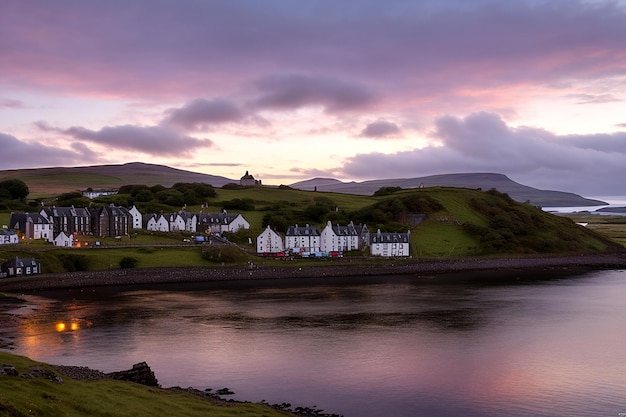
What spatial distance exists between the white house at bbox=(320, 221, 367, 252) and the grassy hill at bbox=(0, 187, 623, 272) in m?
8.85

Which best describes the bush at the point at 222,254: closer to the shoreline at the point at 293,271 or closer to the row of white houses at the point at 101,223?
the shoreline at the point at 293,271

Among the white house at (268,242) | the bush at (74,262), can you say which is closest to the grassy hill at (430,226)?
the white house at (268,242)

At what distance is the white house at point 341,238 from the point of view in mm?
117312

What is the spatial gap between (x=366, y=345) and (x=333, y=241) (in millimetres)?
71563

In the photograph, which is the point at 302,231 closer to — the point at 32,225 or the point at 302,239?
the point at 302,239

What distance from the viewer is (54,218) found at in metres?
108

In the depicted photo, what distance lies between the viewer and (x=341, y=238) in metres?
119

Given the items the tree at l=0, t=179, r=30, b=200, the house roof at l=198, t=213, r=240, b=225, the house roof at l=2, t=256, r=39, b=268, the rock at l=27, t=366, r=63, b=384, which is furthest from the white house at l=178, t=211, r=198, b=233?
the rock at l=27, t=366, r=63, b=384

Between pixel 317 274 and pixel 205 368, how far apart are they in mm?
60688

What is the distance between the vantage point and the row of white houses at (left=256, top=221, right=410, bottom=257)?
116m

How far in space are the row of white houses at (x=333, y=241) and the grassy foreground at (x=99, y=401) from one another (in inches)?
3318

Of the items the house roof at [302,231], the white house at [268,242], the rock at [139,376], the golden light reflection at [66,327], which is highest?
the house roof at [302,231]

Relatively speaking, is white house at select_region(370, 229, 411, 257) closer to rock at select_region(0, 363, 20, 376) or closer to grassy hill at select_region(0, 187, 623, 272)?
grassy hill at select_region(0, 187, 623, 272)

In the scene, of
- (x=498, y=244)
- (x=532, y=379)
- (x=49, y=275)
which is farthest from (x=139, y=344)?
(x=498, y=244)
